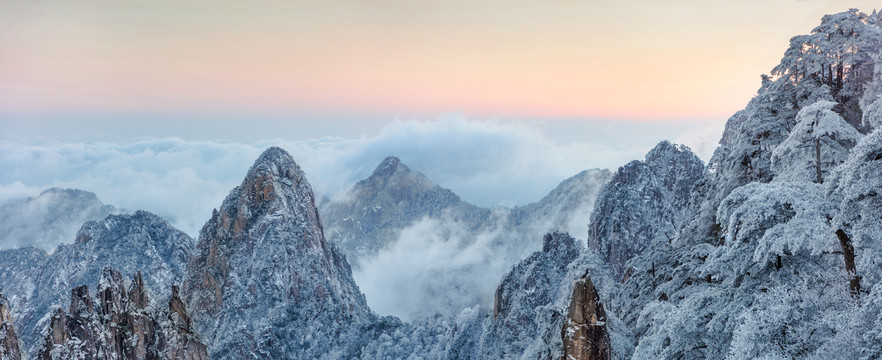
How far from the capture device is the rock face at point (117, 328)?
210 ft

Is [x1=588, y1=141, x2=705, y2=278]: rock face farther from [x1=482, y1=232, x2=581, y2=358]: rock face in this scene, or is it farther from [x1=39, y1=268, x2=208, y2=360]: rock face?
[x1=39, y1=268, x2=208, y2=360]: rock face

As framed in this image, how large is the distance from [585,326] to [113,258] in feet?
580

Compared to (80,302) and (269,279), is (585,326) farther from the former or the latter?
(269,279)

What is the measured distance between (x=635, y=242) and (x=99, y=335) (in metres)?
82.1

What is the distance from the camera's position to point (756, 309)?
48.1 ft

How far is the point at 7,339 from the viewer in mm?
49625

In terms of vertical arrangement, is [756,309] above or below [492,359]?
above

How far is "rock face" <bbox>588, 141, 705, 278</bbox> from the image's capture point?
105m

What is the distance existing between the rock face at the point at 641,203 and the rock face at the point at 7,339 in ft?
274

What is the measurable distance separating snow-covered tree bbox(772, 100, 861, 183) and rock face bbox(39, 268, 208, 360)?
70.4 m

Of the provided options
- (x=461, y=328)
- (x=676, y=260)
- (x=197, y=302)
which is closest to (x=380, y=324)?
(x=461, y=328)

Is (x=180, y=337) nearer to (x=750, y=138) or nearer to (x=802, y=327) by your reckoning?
(x=750, y=138)

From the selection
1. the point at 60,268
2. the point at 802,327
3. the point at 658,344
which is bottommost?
the point at 60,268

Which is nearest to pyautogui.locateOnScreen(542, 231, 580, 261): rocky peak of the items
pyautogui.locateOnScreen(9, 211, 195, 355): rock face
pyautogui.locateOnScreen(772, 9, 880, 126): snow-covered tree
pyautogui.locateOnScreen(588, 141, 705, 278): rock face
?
pyautogui.locateOnScreen(588, 141, 705, 278): rock face
